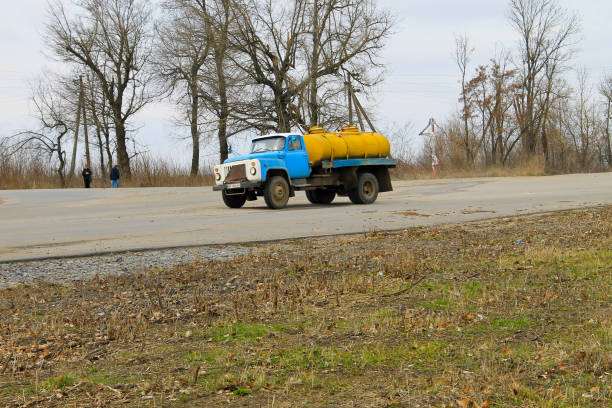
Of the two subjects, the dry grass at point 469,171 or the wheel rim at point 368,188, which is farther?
the dry grass at point 469,171

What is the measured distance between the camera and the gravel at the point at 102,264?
347 inches

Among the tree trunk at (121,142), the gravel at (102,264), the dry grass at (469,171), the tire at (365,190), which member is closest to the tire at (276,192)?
the tire at (365,190)

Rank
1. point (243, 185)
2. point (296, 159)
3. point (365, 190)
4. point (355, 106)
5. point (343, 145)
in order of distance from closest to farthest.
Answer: point (243, 185) → point (296, 159) → point (343, 145) → point (365, 190) → point (355, 106)

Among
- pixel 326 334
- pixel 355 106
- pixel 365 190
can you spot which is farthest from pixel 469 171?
pixel 326 334

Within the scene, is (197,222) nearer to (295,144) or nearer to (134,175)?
(295,144)

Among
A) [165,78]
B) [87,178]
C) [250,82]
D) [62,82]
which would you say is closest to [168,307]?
[87,178]

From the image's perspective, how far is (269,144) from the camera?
21.6 metres

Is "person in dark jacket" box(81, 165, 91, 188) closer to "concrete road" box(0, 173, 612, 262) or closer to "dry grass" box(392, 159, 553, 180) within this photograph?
"concrete road" box(0, 173, 612, 262)

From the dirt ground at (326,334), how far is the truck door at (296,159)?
11888 mm

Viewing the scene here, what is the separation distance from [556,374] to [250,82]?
40.9m

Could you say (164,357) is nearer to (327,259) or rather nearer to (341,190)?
(327,259)

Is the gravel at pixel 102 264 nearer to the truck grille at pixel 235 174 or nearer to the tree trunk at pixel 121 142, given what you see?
the truck grille at pixel 235 174

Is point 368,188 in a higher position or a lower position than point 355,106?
lower

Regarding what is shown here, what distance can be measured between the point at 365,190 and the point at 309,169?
91.8 inches
